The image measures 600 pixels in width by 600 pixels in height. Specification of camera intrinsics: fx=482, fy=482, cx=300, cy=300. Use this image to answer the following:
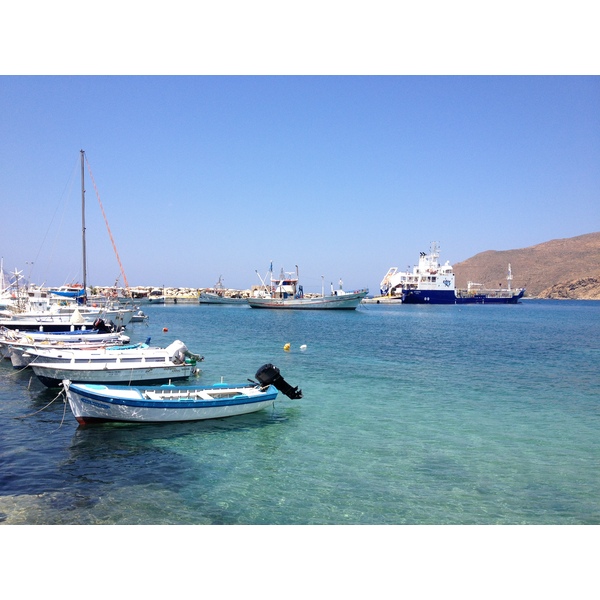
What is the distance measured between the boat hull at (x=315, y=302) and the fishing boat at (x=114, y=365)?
174 ft

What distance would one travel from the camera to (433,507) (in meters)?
7.51

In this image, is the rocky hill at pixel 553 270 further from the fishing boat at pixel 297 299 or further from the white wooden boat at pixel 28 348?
the white wooden boat at pixel 28 348

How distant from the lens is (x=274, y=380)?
535 inches

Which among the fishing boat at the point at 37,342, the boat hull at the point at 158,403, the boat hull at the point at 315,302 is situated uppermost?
the boat hull at the point at 315,302

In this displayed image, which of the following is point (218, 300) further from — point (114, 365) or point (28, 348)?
point (114, 365)

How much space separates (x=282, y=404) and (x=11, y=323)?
18525 mm

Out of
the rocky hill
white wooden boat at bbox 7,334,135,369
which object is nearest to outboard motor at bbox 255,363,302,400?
white wooden boat at bbox 7,334,135,369

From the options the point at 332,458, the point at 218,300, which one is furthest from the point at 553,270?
the point at 332,458

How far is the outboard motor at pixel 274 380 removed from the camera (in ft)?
44.4

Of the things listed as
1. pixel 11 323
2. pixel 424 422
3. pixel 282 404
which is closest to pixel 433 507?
pixel 424 422

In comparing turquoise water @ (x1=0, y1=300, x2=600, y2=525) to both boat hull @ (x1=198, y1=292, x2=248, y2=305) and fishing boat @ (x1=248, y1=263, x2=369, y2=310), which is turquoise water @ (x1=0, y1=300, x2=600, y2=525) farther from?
boat hull @ (x1=198, y1=292, x2=248, y2=305)

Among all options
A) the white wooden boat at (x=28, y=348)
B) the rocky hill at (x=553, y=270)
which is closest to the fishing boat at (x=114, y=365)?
the white wooden boat at (x=28, y=348)

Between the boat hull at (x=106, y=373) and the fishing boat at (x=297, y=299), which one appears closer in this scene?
the boat hull at (x=106, y=373)

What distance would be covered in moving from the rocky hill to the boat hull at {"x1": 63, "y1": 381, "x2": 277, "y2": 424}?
160 meters
